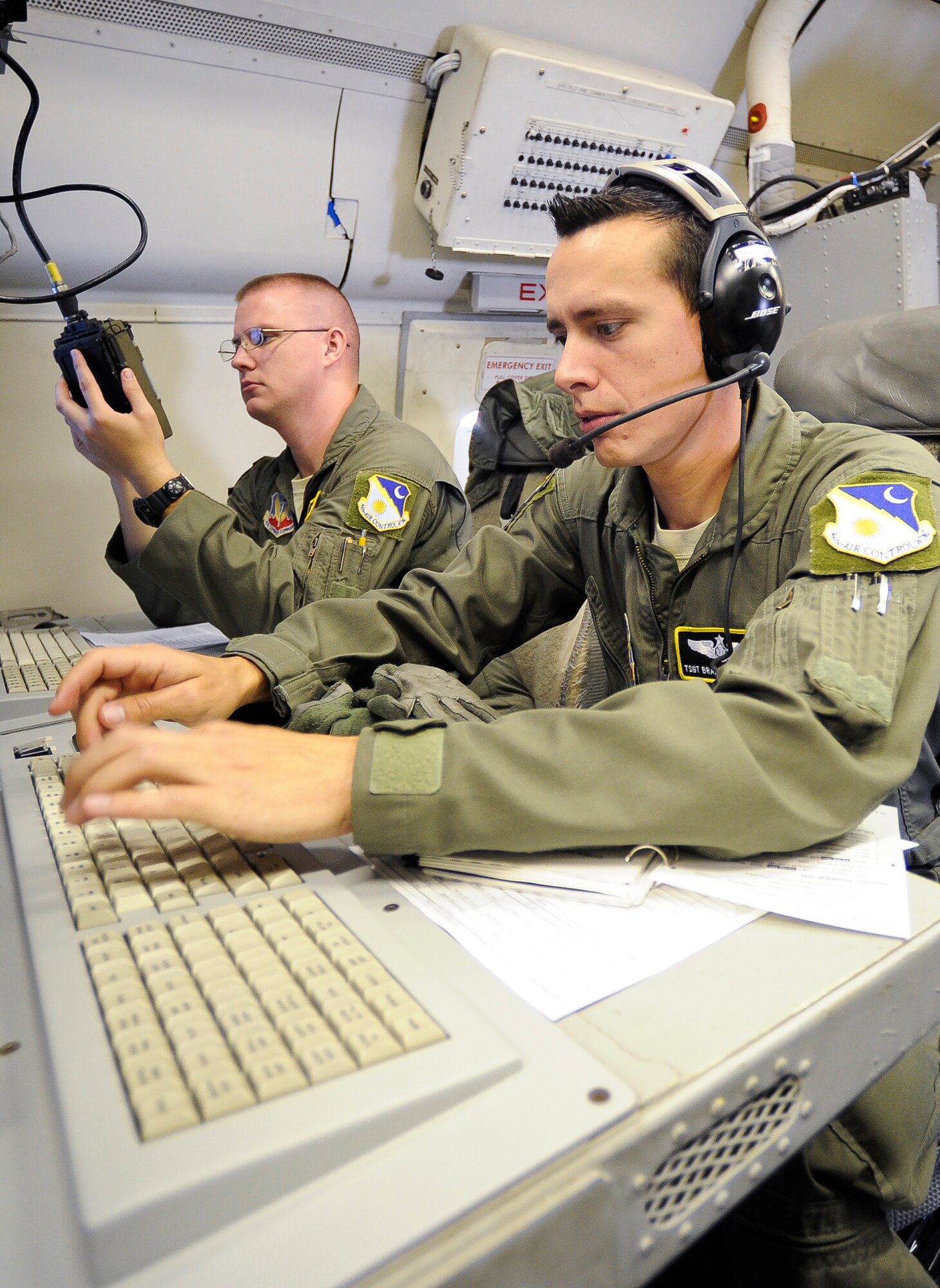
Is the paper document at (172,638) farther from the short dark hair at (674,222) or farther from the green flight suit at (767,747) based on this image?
the short dark hair at (674,222)

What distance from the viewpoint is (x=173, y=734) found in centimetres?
70

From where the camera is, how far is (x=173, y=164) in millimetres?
1854

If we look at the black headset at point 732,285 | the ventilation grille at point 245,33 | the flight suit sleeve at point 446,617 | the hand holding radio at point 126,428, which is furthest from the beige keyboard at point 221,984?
the ventilation grille at point 245,33

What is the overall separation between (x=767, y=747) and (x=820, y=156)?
2.59m

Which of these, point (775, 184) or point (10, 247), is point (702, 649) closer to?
point (10, 247)

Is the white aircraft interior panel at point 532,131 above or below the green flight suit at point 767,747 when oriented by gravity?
above

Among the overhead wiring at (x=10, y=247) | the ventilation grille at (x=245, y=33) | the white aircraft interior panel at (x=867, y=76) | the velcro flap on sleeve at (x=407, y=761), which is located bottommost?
the velcro flap on sleeve at (x=407, y=761)

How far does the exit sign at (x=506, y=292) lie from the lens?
238 centimetres

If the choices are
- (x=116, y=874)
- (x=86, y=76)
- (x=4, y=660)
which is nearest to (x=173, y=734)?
(x=116, y=874)

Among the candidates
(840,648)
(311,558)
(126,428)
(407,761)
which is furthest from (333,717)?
(126,428)

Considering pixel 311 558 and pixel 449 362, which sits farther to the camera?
pixel 449 362

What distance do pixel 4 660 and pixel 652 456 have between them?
3.49ft

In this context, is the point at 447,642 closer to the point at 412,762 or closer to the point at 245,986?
the point at 412,762

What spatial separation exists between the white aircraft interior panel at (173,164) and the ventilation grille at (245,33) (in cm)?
6
